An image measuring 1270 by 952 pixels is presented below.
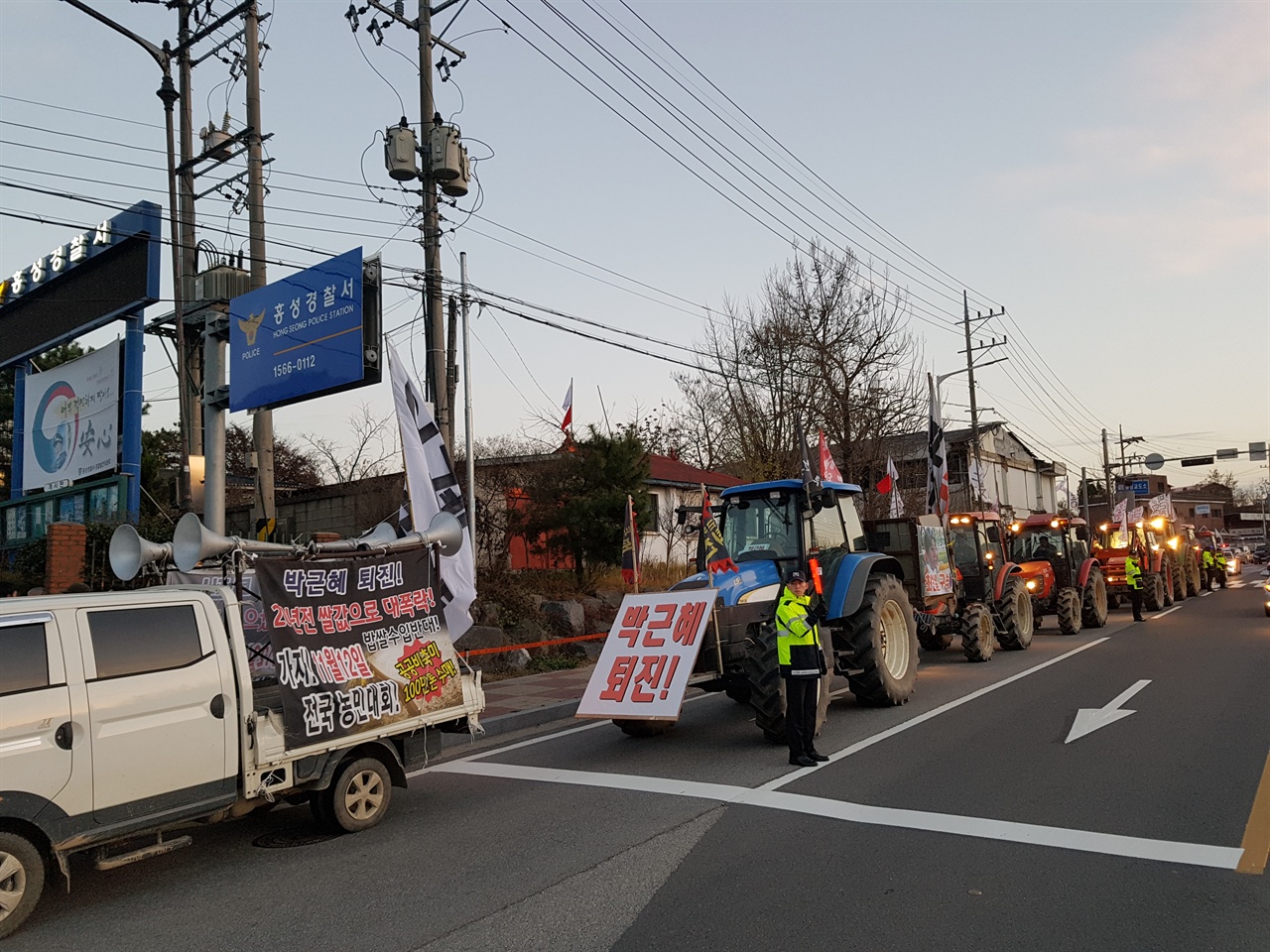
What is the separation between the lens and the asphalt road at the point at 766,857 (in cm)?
464

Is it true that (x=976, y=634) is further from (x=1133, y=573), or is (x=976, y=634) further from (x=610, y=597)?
(x=1133, y=573)

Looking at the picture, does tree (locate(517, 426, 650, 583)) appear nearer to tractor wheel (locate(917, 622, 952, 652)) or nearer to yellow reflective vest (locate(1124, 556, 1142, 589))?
tractor wheel (locate(917, 622, 952, 652))

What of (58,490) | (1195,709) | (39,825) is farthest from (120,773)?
(58,490)

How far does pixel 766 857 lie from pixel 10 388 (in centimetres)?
3048

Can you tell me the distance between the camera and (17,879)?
4949 millimetres

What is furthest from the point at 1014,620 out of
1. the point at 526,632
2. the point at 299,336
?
the point at 299,336

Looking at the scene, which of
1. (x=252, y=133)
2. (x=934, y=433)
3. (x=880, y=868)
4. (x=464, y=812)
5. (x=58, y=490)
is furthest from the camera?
(x=934, y=433)

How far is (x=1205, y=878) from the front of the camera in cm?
506

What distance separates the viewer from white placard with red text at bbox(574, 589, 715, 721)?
8.88m

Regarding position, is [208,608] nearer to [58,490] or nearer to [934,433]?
[58,490]

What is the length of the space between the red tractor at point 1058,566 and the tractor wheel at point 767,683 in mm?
12554

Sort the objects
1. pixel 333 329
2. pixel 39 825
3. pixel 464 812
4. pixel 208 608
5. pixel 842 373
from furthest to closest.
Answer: pixel 842 373, pixel 333 329, pixel 464 812, pixel 208 608, pixel 39 825

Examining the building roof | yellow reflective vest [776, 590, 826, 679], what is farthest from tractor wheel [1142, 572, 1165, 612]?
yellow reflective vest [776, 590, 826, 679]

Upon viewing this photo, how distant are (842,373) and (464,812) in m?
21.5
